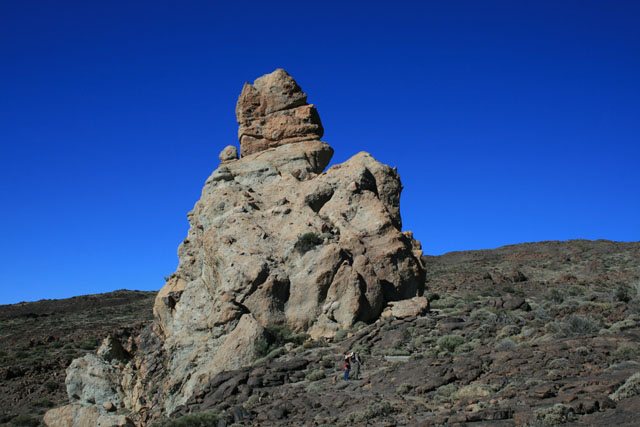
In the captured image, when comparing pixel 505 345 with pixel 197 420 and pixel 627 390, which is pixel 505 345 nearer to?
pixel 627 390

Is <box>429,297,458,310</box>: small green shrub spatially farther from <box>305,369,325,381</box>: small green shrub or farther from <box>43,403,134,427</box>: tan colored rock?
<box>43,403,134,427</box>: tan colored rock

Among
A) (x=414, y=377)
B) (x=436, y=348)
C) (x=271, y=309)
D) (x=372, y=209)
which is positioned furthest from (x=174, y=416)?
(x=372, y=209)

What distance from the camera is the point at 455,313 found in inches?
878

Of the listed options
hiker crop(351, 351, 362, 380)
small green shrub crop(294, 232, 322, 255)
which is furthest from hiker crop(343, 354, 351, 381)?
small green shrub crop(294, 232, 322, 255)

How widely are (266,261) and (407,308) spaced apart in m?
5.19

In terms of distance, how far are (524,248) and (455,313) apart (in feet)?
177

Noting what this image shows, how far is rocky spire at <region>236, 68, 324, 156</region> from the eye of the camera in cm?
2648

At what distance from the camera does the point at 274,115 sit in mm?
26922

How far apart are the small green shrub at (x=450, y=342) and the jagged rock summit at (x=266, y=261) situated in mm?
2987

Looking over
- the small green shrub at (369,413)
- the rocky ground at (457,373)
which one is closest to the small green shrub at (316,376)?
the rocky ground at (457,373)

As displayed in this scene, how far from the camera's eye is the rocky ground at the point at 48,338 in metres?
31.3

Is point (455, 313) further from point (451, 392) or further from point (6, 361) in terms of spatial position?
point (6, 361)

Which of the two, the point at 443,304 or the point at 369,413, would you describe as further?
the point at 443,304

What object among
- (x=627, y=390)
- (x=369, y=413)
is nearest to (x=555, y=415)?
(x=627, y=390)
